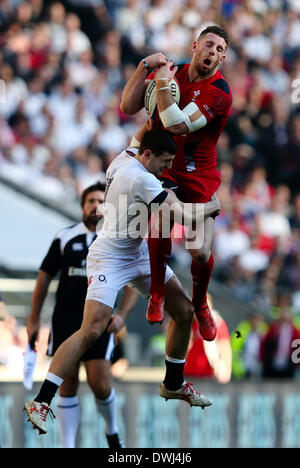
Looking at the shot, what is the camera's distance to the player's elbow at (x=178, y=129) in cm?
685

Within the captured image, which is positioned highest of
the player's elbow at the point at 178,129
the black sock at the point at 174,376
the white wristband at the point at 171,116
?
the white wristband at the point at 171,116

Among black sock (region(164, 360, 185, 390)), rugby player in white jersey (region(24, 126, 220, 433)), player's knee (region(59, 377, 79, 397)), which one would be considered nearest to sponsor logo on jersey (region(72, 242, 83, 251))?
player's knee (region(59, 377, 79, 397))

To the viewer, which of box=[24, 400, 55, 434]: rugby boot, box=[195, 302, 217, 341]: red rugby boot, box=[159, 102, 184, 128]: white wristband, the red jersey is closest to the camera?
box=[24, 400, 55, 434]: rugby boot

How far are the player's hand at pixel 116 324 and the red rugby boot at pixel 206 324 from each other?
3.86 feet

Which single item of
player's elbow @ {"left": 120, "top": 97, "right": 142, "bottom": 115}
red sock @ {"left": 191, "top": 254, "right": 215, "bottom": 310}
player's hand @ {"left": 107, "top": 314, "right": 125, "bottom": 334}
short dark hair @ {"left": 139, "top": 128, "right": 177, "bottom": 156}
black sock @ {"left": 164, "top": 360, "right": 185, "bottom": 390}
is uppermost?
player's elbow @ {"left": 120, "top": 97, "right": 142, "bottom": 115}

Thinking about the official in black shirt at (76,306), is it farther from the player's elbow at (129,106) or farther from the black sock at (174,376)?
the player's elbow at (129,106)

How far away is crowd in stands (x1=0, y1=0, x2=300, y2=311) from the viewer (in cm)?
1429

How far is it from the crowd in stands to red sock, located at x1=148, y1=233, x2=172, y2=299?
6.52 meters

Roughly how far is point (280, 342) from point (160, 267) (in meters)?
5.70

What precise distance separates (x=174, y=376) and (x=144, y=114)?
29.0 feet

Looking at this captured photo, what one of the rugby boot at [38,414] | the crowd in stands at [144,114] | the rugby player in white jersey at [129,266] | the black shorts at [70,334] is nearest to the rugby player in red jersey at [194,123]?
the rugby player in white jersey at [129,266]

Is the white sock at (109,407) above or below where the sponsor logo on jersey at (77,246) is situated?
below

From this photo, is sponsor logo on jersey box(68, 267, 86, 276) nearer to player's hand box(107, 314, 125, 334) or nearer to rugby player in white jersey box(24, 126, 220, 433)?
player's hand box(107, 314, 125, 334)
